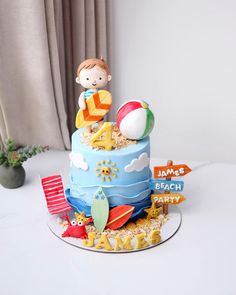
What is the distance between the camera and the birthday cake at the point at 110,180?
2.93ft

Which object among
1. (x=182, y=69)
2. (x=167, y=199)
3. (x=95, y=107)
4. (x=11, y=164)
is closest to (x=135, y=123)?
(x=95, y=107)

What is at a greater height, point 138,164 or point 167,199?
point 138,164

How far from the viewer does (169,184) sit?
0.96 m

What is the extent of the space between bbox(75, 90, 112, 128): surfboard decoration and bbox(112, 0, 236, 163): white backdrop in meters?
0.68

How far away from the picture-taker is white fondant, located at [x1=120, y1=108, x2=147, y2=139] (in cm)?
90

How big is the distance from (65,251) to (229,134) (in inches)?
38.7

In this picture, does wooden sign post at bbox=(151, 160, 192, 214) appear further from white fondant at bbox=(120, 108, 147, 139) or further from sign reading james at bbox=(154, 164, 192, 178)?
white fondant at bbox=(120, 108, 147, 139)

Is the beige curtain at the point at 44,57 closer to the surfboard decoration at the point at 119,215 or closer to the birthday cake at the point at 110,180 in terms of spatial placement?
Answer: the birthday cake at the point at 110,180

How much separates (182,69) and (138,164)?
2.45 ft

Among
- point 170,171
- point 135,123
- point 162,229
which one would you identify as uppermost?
point 135,123

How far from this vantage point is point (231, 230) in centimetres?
95

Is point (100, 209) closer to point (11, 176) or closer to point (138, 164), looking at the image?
point (138, 164)

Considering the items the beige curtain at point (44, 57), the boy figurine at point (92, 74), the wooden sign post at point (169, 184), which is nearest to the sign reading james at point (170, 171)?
the wooden sign post at point (169, 184)

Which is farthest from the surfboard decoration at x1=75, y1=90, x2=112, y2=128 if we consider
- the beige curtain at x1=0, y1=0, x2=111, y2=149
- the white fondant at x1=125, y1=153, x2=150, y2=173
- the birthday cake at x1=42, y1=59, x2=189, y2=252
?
the beige curtain at x1=0, y1=0, x2=111, y2=149
